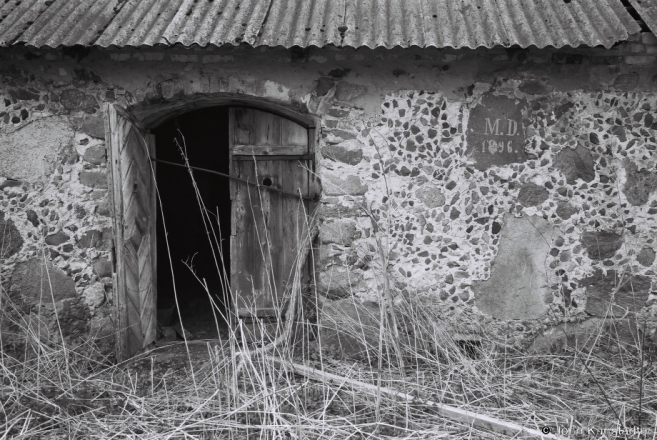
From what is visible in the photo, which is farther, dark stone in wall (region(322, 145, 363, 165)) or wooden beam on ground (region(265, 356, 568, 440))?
dark stone in wall (region(322, 145, 363, 165))

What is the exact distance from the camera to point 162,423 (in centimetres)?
319

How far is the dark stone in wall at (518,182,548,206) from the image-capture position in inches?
164

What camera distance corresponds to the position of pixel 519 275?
421 cm

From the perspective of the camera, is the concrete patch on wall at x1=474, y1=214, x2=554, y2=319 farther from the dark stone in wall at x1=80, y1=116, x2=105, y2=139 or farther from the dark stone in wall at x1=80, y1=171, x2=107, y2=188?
the dark stone in wall at x1=80, y1=116, x2=105, y2=139

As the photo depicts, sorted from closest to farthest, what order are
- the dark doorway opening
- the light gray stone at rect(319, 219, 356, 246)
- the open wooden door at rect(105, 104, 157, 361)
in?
the open wooden door at rect(105, 104, 157, 361), the light gray stone at rect(319, 219, 356, 246), the dark doorway opening

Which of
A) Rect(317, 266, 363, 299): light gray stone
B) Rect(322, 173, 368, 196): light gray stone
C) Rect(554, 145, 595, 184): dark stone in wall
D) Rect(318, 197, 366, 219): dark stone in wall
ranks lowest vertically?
Rect(317, 266, 363, 299): light gray stone

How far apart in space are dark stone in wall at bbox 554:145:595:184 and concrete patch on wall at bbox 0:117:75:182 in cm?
361

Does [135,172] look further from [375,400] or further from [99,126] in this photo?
[375,400]

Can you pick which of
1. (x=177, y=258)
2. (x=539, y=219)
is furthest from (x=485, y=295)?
(x=177, y=258)

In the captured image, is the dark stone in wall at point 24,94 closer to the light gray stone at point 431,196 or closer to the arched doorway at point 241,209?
the arched doorway at point 241,209

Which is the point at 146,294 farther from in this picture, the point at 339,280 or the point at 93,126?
the point at 339,280

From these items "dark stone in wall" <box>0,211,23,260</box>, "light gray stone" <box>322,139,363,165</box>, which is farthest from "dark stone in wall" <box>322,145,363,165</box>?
"dark stone in wall" <box>0,211,23,260</box>

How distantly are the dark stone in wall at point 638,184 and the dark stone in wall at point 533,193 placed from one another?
57 centimetres

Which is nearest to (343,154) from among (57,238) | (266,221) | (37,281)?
(266,221)
